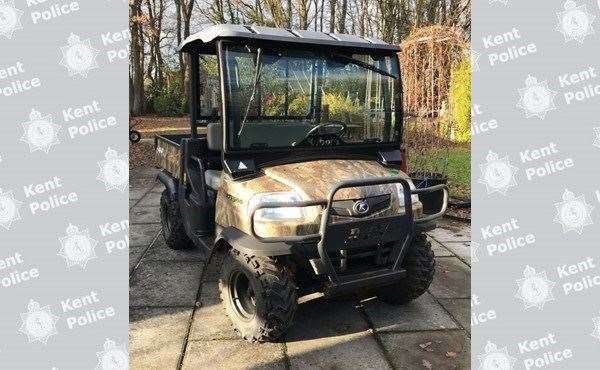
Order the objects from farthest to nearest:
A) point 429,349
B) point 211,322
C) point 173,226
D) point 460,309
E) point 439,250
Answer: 1. point 439,250
2. point 173,226
3. point 460,309
4. point 211,322
5. point 429,349

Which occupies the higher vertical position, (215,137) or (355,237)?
(215,137)

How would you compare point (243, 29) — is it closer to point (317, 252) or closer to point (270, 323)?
point (317, 252)

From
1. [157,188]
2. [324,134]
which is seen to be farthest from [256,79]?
[157,188]

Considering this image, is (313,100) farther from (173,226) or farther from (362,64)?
(173,226)

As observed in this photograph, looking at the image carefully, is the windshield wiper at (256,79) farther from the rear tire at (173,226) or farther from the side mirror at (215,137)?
the rear tire at (173,226)

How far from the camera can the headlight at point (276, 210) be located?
3.08 meters

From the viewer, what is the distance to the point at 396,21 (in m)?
16.0

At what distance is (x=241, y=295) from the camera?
3.53 m

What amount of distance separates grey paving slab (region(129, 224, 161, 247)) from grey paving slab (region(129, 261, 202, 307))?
728mm

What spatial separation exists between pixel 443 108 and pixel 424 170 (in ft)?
13.0

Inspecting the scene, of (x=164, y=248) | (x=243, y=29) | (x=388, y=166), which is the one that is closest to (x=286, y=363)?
(x=388, y=166)

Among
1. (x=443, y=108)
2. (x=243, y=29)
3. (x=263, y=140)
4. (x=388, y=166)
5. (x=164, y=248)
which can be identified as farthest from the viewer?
(x=443, y=108)

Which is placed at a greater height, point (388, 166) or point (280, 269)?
point (388, 166)

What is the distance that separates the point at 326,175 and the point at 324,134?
544 millimetres
